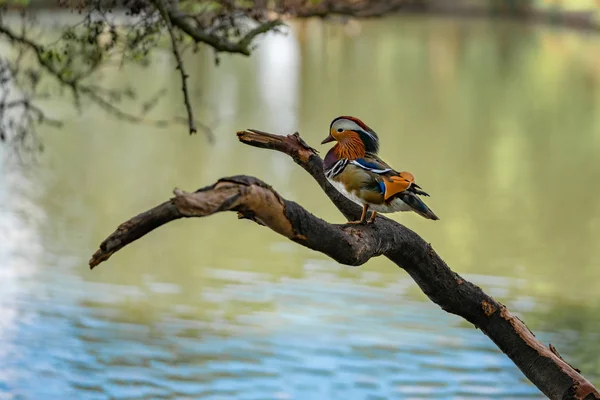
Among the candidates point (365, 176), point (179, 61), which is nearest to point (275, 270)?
point (179, 61)

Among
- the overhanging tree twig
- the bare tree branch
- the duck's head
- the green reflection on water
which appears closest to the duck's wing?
the duck's head

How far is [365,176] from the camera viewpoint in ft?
12.9

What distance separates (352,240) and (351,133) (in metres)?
0.40

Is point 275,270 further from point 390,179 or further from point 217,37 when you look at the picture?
point 390,179

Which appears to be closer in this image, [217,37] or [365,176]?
[365,176]

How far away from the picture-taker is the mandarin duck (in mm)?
3895

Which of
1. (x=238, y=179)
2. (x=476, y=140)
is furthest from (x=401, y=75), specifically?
(x=238, y=179)

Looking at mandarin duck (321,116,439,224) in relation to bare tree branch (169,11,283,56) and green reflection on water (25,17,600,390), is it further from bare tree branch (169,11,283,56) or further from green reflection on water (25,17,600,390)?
green reflection on water (25,17,600,390)

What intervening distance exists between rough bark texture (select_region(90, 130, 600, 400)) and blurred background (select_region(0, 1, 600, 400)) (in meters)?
3.15

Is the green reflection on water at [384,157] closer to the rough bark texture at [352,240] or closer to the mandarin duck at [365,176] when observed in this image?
the rough bark texture at [352,240]

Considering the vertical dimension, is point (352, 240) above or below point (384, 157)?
below

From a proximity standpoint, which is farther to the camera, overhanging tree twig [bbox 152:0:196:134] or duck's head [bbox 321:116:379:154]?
overhanging tree twig [bbox 152:0:196:134]

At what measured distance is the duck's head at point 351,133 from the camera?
4055mm

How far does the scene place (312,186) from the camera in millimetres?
14852
